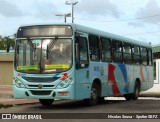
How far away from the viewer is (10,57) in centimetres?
4566

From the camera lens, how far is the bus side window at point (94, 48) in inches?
697

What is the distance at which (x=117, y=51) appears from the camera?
67.4 ft

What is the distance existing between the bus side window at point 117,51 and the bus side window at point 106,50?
0.51 meters

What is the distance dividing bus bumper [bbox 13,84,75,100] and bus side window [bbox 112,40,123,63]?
4606 mm

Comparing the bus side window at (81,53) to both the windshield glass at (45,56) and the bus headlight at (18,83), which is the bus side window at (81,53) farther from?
the bus headlight at (18,83)

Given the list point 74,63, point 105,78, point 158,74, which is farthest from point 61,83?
point 158,74

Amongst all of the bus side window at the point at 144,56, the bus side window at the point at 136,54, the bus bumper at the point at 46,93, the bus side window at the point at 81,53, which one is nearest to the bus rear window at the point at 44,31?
the bus side window at the point at 81,53

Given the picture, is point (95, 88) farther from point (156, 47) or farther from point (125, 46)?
point (156, 47)

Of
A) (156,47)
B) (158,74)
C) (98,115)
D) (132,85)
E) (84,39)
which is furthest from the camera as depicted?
(156,47)

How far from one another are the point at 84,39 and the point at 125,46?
504 cm

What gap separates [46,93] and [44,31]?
2.40 m

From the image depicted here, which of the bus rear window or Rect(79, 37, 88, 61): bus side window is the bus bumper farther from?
the bus rear window

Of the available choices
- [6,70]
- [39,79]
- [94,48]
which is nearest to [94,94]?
[94,48]

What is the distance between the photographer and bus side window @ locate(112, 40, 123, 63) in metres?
20.2
